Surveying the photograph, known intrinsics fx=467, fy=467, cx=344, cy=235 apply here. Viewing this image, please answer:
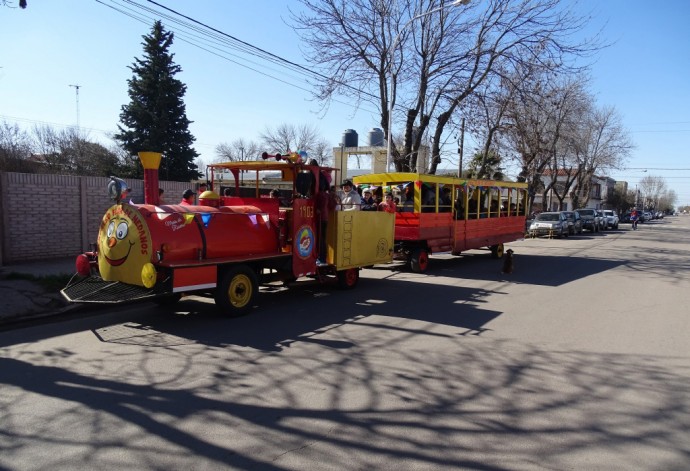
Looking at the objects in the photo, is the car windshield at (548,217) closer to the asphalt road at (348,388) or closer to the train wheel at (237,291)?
the asphalt road at (348,388)

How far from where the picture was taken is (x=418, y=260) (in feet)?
42.9

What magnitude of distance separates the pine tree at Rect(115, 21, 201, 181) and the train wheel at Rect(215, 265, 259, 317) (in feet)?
69.5

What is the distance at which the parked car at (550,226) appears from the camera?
29.9 meters

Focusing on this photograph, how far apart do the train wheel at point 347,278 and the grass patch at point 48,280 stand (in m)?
5.19

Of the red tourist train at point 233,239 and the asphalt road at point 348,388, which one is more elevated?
the red tourist train at point 233,239

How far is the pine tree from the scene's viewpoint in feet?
86.7

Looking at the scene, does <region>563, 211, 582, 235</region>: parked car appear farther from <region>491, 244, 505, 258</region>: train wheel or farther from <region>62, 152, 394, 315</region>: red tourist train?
<region>62, 152, 394, 315</region>: red tourist train

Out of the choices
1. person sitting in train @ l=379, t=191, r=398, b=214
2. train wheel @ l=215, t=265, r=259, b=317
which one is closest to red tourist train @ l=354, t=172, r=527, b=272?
person sitting in train @ l=379, t=191, r=398, b=214

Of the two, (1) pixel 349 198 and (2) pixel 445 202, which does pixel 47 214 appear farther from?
(2) pixel 445 202

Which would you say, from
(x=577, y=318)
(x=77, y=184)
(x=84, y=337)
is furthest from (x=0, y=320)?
(x=577, y=318)

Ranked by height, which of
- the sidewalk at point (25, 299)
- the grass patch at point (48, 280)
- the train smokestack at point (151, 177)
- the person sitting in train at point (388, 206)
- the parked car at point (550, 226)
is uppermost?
the train smokestack at point (151, 177)

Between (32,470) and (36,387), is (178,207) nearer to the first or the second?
(36,387)

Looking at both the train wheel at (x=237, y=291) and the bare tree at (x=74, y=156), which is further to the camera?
the bare tree at (x=74, y=156)

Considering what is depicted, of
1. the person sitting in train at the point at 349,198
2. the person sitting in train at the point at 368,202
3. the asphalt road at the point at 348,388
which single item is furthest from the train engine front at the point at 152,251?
the person sitting in train at the point at 368,202
